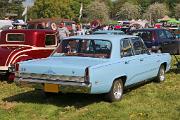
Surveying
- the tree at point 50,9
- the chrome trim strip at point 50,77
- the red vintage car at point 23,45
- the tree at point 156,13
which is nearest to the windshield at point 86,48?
the chrome trim strip at point 50,77

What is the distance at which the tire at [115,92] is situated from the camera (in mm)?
8564

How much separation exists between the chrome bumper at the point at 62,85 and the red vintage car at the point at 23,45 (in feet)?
9.93

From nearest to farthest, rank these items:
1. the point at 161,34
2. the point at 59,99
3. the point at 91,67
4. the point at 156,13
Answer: the point at 91,67
the point at 59,99
the point at 161,34
the point at 156,13

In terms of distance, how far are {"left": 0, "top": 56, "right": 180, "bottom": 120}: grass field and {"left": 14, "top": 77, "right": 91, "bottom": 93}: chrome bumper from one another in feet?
1.35

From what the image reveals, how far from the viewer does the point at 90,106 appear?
8453mm

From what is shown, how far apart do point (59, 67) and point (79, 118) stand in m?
1.11

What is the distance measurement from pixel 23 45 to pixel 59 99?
12.2 feet

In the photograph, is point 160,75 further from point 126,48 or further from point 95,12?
point 95,12

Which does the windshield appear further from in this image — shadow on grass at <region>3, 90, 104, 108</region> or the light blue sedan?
shadow on grass at <region>3, 90, 104, 108</region>

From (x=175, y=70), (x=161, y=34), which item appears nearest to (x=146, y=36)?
(x=161, y=34)

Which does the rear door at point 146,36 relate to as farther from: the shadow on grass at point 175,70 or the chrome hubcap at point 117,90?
the chrome hubcap at point 117,90

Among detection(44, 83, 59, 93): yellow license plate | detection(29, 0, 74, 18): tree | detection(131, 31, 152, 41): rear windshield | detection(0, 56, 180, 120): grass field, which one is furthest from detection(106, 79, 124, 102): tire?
detection(29, 0, 74, 18): tree

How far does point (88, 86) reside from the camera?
7.75 metres

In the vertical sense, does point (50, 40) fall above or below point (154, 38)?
above
